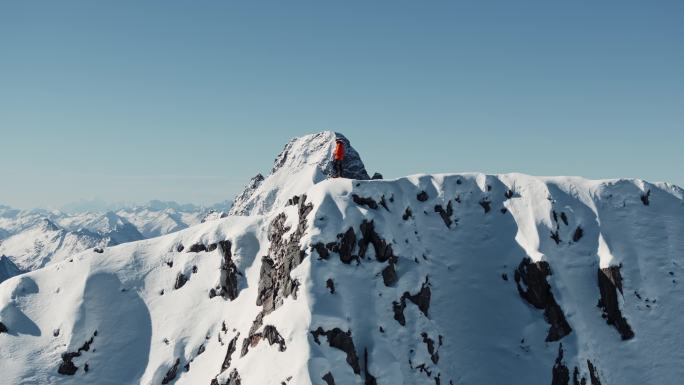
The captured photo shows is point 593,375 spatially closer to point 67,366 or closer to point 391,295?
point 391,295

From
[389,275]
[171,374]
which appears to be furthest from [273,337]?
[171,374]

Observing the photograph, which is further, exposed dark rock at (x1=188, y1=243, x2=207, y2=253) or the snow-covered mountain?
exposed dark rock at (x1=188, y1=243, x2=207, y2=253)

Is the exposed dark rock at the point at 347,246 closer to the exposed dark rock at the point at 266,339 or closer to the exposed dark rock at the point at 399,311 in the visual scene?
the exposed dark rock at the point at 399,311

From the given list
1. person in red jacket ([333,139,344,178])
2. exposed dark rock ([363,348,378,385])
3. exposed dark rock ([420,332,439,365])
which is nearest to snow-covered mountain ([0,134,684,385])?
exposed dark rock ([363,348,378,385])

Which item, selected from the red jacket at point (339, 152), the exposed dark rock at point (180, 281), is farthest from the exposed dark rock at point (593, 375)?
the exposed dark rock at point (180, 281)

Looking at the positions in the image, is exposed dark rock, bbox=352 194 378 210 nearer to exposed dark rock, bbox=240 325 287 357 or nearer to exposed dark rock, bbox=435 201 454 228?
exposed dark rock, bbox=435 201 454 228

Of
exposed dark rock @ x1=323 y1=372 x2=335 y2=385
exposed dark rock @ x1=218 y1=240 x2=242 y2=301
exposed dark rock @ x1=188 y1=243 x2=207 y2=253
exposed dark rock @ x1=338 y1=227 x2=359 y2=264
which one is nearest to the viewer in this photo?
exposed dark rock @ x1=323 y1=372 x2=335 y2=385

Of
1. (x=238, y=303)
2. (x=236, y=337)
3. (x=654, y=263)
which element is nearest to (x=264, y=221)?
(x=238, y=303)
